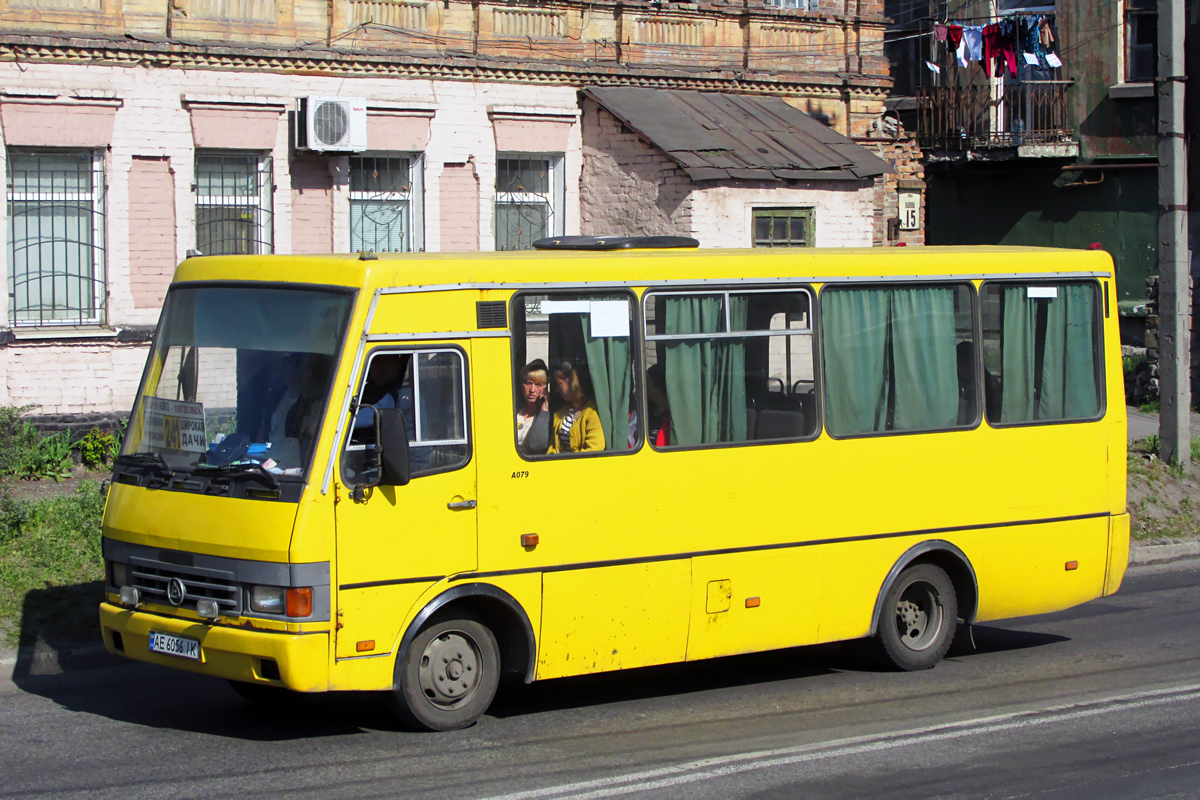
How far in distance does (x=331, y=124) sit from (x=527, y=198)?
3049 mm

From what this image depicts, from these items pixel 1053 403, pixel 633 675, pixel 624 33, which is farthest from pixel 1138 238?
pixel 633 675

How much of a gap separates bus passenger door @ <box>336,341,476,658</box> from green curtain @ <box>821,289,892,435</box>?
2.55 metres

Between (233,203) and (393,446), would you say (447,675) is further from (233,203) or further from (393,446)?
(233,203)

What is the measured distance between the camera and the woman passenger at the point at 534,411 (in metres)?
7.72

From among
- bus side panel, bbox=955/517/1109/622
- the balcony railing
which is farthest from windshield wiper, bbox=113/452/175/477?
the balcony railing

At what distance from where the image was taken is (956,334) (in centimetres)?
953

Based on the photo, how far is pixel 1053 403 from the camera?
32.3ft

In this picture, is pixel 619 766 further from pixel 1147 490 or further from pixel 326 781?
pixel 1147 490

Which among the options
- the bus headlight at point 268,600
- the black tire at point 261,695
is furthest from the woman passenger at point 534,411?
the black tire at point 261,695

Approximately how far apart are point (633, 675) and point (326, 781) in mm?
2970

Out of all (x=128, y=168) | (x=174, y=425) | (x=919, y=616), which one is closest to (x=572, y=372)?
(x=174, y=425)

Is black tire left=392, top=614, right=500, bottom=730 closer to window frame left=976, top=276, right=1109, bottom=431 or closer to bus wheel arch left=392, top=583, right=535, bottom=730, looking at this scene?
bus wheel arch left=392, top=583, right=535, bottom=730

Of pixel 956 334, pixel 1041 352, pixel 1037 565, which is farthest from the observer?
pixel 1041 352

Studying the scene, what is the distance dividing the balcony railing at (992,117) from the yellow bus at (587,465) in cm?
1702
